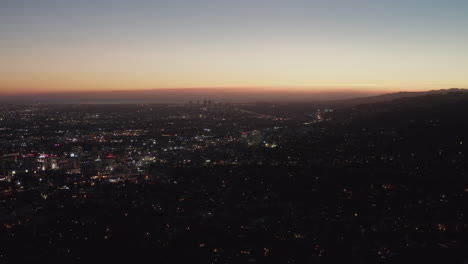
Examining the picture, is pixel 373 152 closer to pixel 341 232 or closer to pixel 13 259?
pixel 341 232

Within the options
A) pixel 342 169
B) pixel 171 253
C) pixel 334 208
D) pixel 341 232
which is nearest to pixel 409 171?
pixel 342 169

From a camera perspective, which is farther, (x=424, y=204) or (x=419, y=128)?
(x=419, y=128)

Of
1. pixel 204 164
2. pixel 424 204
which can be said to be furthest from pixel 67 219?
pixel 424 204

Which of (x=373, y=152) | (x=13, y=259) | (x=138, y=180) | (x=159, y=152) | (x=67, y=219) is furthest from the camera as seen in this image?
(x=159, y=152)

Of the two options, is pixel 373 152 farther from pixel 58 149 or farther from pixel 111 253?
pixel 58 149

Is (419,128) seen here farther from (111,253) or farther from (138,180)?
(111,253)

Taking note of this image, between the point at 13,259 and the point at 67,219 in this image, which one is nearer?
the point at 13,259

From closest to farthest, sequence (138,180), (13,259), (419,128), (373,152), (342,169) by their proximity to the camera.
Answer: (13,259), (138,180), (342,169), (373,152), (419,128)

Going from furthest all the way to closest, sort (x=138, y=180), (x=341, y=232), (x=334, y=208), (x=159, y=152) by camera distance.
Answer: (x=159, y=152), (x=138, y=180), (x=334, y=208), (x=341, y=232)

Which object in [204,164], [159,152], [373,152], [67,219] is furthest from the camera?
[159,152]
